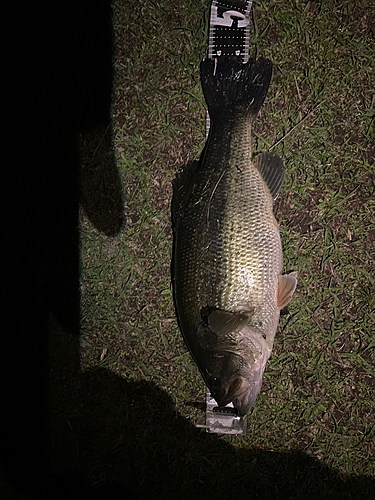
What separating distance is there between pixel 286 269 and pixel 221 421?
42.7 inches

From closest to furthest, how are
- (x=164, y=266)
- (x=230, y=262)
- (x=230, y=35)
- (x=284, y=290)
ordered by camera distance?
(x=230, y=262), (x=284, y=290), (x=230, y=35), (x=164, y=266)

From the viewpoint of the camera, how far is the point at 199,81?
241 cm

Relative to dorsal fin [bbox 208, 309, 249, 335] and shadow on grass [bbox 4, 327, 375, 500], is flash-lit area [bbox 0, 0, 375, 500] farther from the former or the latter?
dorsal fin [bbox 208, 309, 249, 335]

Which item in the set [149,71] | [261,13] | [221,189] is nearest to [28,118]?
[149,71]

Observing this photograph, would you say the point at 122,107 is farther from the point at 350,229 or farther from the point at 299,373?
the point at 299,373

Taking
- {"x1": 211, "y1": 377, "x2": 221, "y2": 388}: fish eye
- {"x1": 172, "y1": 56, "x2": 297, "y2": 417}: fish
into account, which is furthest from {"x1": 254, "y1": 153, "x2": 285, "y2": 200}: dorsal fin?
{"x1": 211, "y1": 377, "x2": 221, "y2": 388}: fish eye

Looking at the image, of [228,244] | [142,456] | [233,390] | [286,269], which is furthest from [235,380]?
[142,456]

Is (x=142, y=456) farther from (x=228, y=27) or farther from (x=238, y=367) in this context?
(x=228, y=27)

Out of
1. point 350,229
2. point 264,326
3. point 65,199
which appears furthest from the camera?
point 65,199

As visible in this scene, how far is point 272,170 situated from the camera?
7.07 ft

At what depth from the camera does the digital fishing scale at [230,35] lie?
232 cm

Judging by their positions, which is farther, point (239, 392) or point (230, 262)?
point (230, 262)

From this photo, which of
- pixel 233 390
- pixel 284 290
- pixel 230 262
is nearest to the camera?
pixel 233 390

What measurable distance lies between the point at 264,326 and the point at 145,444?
1.28 m
